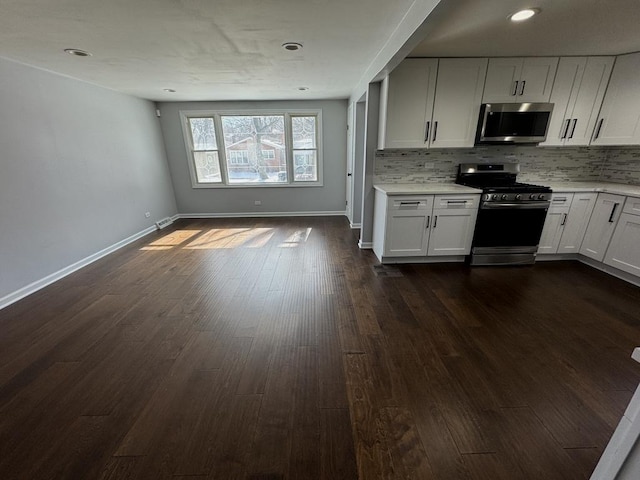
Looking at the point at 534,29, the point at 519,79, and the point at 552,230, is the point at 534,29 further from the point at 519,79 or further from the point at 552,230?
the point at 552,230

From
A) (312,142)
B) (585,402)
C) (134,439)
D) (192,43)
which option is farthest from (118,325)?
(312,142)

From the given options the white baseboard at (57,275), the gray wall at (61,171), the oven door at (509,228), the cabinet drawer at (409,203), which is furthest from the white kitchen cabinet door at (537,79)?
the white baseboard at (57,275)

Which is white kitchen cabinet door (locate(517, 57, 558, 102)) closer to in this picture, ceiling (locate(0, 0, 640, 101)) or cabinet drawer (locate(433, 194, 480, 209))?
ceiling (locate(0, 0, 640, 101))

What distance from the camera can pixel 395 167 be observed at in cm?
368

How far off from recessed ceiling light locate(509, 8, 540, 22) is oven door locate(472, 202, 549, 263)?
67.2 inches

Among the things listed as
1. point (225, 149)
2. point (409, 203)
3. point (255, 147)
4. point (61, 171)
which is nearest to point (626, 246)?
point (409, 203)

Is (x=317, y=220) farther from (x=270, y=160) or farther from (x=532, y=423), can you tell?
(x=532, y=423)

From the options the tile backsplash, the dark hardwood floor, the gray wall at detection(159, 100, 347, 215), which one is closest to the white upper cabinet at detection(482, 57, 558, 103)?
the tile backsplash

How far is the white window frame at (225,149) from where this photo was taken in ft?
17.2

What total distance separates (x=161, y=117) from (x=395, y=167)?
4.72m

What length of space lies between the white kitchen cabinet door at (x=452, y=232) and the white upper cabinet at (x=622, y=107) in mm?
1799

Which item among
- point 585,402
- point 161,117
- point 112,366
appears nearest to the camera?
point 585,402

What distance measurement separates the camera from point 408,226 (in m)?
3.27

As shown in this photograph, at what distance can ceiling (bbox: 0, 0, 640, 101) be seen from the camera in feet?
5.95
